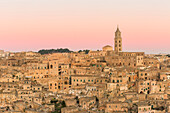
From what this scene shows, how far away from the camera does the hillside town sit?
130 feet

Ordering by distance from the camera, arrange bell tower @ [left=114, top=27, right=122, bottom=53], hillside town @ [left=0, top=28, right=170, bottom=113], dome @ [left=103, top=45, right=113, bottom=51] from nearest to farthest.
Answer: hillside town @ [left=0, top=28, right=170, bottom=113], bell tower @ [left=114, top=27, right=122, bottom=53], dome @ [left=103, top=45, right=113, bottom=51]

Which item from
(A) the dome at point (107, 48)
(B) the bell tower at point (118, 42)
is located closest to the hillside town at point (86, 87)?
(B) the bell tower at point (118, 42)

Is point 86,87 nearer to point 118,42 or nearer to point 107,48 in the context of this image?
point 118,42

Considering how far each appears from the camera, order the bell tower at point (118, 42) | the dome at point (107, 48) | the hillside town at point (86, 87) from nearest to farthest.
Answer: the hillside town at point (86, 87) < the bell tower at point (118, 42) < the dome at point (107, 48)

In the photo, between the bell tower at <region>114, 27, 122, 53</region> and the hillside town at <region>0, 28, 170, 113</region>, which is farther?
the bell tower at <region>114, 27, 122, 53</region>

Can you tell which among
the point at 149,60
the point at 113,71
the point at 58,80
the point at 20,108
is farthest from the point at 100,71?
the point at 20,108

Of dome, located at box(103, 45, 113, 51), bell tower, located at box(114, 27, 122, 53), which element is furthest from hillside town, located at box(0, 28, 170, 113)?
dome, located at box(103, 45, 113, 51)

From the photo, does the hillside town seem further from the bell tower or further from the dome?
the dome

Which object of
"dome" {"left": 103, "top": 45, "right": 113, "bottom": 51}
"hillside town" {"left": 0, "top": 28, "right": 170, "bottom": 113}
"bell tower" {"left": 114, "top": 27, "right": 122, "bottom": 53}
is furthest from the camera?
"dome" {"left": 103, "top": 45, "right": 113, "bottom": 51}

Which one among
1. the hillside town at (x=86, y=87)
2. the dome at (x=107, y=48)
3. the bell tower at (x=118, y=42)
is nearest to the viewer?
the hillside town at (x=86, y=87)

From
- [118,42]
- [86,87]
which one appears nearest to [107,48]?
[118,42]

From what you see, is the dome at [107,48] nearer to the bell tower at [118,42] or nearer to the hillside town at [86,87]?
the bell tower at [118,42]

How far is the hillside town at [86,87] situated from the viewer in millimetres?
39562

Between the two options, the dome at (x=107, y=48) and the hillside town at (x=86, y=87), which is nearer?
the hillside town at (x=86, y=87)
